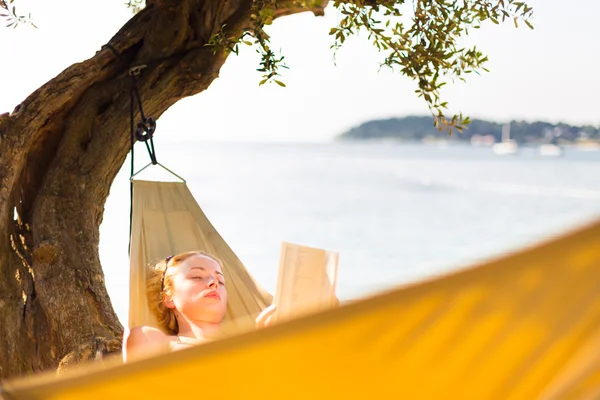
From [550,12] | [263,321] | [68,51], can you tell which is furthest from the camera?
[550,12]

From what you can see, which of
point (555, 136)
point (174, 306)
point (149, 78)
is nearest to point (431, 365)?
point (174, 306)

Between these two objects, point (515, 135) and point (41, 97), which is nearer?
point (41, 97)

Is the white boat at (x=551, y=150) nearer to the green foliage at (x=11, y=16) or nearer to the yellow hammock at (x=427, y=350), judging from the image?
the green foliage at (x=11, y=16)

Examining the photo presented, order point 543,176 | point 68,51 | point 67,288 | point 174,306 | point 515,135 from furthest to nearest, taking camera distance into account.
A: point 515,135 → point 543,176 → point 68,51 → point 67,288 → point 174,306

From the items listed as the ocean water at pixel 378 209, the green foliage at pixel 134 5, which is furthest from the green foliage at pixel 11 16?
the ocean water at pixel 378 209

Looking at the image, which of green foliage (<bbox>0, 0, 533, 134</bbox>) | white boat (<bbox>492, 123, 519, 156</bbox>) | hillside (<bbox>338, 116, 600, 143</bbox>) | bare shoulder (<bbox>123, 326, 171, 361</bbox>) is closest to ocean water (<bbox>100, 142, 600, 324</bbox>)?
hillside (<bbox>338, 116, 600, 143</bbox>)

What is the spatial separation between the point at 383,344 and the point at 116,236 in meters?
17.3

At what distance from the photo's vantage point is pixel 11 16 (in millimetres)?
3934

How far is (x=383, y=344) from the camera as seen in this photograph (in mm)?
1449

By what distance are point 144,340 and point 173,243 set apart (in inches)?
22.2

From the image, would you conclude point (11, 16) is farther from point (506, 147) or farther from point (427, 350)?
point (506, 147)

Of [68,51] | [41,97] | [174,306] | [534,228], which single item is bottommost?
[534,228]

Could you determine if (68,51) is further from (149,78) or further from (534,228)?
(149,78)

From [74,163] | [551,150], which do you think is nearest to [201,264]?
[74,163]
